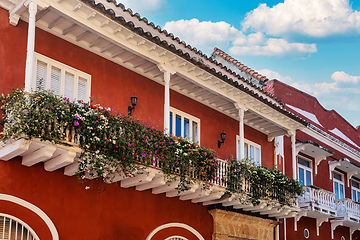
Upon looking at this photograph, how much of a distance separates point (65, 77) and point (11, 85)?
5.19ft

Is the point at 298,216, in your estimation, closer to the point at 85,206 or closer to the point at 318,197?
the point at 318,197

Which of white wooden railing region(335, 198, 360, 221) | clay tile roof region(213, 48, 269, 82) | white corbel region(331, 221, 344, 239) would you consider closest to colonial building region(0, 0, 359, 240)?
→ white wooden railing region(335, 198, 360, 221)

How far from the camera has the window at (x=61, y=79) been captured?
36.0 ft

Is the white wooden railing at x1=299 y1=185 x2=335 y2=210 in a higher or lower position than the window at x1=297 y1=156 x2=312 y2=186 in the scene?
lower

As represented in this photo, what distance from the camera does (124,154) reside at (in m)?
10.4

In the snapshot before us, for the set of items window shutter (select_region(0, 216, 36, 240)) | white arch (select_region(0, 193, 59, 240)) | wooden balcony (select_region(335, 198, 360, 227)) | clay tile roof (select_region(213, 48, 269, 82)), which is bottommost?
window shutter (select_region(0, 216, 36, 240))

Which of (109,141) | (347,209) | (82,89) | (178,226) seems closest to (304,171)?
(347,209)

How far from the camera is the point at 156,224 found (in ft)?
41.5

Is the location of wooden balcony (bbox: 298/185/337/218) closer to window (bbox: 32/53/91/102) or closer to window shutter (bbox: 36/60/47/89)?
window (bbox: 32/53/91/102)

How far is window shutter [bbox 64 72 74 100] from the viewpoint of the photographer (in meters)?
11.5

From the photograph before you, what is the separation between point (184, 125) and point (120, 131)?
14.9ft

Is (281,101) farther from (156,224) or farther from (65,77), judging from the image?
(65,77)

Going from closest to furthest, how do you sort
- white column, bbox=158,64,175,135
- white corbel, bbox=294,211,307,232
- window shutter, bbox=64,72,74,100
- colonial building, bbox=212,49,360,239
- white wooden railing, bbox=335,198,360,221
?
window shutter, bbox=64,72,74,100, white column, bbox=158,64,175,135, white corbel, bbox=294,211,307,232, colonial building, bbox=212,49,360,239, white wooden railing, bbox=335,198,360,221

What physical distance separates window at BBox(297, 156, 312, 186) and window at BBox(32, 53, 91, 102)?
11.4m
